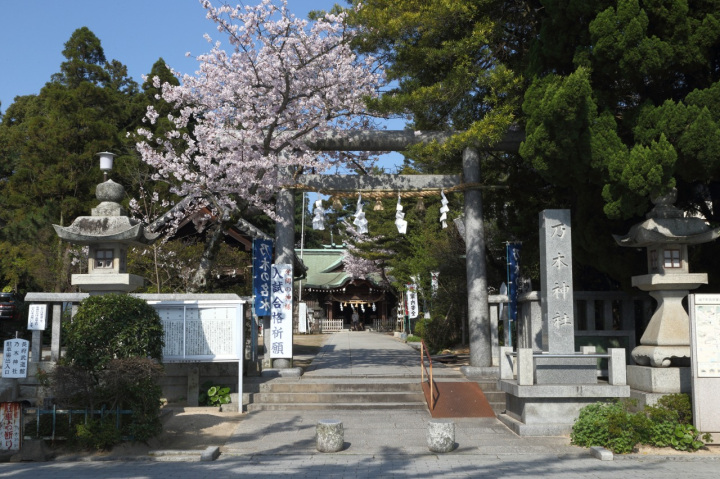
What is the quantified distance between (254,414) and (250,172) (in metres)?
5.95

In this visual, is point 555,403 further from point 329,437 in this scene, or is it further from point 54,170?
point 54,170

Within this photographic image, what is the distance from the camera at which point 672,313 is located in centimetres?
1088

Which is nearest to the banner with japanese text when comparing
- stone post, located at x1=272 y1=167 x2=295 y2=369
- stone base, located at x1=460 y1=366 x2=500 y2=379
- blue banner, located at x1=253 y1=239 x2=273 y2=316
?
blue banner, located at x1=253 y1=239 x2=273 y2=316

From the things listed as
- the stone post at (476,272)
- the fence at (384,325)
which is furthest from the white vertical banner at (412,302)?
the stone post at (476,272)

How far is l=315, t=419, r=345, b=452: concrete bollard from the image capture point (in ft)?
31.2

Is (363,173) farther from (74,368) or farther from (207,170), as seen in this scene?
(74,368)

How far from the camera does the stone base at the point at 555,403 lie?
1043 cm

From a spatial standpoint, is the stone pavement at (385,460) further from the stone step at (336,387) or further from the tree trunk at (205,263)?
the tree trunk at (205,263)

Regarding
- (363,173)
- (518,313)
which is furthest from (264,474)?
(363,173)

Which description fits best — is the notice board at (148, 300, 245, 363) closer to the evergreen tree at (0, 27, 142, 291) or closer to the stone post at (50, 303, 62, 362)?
the stone post at (50, 303, 62, 362)

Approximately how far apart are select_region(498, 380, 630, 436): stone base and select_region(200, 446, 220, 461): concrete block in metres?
4.83

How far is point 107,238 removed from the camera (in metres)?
11.6

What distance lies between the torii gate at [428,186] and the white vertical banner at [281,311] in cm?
41

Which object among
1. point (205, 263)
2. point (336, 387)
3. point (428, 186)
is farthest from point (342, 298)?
point (336, 387)
